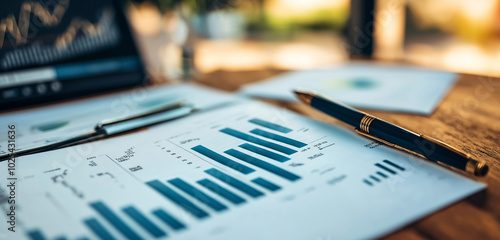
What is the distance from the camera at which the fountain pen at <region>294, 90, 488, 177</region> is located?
30 cm

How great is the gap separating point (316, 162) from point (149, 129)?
0.22 meters

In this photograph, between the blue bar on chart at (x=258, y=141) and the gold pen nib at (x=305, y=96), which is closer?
the blue bar on chart at (x=258, y=141)

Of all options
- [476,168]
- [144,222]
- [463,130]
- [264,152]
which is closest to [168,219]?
[144,222]

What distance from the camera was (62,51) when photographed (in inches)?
24.5

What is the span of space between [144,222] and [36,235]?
73mm

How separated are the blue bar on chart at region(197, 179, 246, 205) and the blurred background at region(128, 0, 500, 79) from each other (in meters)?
0.49

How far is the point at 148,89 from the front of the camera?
0.68 m

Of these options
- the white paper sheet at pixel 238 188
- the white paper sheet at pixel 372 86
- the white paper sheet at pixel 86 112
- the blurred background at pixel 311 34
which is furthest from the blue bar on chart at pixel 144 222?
the blurred background at pixel 311 34

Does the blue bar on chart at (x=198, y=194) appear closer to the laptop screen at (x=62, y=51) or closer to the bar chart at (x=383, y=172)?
the bar chart at (x=383, y=172)

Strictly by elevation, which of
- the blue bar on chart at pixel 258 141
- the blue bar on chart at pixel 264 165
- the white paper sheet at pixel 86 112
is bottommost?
the blue bar on chart at pixel 264 165

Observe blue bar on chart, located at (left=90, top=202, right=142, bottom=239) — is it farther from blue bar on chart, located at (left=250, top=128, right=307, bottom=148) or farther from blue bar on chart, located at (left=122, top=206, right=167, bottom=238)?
blue bar on chart, located at (left=250, top=128, right=307, bottom=148)

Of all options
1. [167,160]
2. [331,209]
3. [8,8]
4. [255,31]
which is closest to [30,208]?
[167,160]

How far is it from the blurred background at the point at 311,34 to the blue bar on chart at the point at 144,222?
1.68 ft

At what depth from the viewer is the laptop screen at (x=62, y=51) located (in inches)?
22.8
